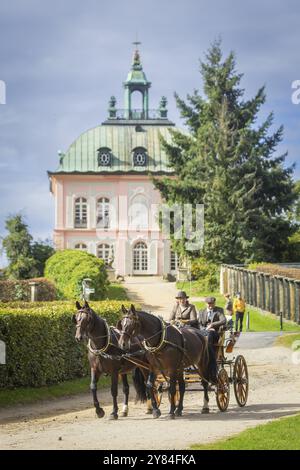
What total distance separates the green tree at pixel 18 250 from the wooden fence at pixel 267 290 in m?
14.6

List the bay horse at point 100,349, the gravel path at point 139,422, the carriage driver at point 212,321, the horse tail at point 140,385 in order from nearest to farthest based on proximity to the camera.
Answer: the gravel path at point 139,422 < the bay horse at point 100,349 < the horse tail at point 140,385 < the carriage driver at point 212,321

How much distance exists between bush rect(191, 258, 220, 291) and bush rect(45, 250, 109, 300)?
677 cm

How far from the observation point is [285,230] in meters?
53.5

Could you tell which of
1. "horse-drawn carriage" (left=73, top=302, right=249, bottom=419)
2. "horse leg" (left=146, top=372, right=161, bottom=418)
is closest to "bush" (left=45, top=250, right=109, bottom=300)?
"horse-drawn carriage" (left=73, top=302, right=249, bottom=419)

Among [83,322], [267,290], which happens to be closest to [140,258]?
[267,290]

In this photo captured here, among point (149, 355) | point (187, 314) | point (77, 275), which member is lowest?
point (149, 355)

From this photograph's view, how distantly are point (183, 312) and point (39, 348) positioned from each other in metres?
3.60

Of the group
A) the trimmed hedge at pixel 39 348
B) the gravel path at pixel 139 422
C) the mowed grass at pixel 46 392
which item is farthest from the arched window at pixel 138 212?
the trimmed hedge at pixel 39 348

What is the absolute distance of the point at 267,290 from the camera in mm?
41000

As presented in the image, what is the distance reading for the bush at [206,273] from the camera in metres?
51.8

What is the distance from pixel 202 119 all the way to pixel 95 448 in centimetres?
4447

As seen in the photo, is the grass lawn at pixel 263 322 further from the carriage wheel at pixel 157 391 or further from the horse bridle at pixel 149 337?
the horse bridle at pixel 149 337

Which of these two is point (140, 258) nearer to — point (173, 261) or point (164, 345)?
point (173, 261)
